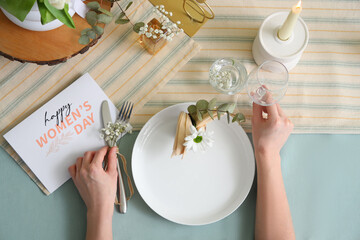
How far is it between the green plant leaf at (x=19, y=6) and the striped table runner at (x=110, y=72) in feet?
0.78

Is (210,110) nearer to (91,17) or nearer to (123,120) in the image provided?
(123,120)

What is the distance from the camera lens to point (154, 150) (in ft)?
2.93

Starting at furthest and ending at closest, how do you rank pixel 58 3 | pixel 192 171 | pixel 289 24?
pixel 192 171 < pixel 289 24 < pixel 58 3

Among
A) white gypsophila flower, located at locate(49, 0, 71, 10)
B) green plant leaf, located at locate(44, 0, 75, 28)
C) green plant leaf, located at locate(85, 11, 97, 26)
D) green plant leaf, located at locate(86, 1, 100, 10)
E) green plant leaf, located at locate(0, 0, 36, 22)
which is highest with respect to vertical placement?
green plant leaf, located at locate(0, 0, 36, 22)

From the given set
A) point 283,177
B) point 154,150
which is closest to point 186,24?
point 154,150

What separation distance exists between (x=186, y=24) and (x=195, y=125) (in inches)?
11.3

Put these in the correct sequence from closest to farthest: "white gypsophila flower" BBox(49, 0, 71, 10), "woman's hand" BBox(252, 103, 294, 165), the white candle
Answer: "white gypsophila flower" BBox(49, 0, 71, 10) → the white candle → "woman's hand" BBox(252, 103, 294, 165)

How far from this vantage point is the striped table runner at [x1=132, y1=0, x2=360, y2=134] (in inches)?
36.8

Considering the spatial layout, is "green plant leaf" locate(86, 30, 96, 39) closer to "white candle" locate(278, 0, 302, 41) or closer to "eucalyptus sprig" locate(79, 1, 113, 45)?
"eucalyptus sprig" locate(79, 1, 113, 45)

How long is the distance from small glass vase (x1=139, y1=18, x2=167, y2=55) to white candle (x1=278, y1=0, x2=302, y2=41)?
11.7 inches

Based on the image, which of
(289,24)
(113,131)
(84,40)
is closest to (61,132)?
(113,131)

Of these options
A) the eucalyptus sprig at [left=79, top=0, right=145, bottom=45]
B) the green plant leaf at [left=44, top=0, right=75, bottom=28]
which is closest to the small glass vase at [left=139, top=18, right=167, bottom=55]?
the eucalyptus sprig at [left=79, top=0, right=145, bottom=45]

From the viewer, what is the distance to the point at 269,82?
860 millimetres

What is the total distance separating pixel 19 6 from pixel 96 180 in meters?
0.43
